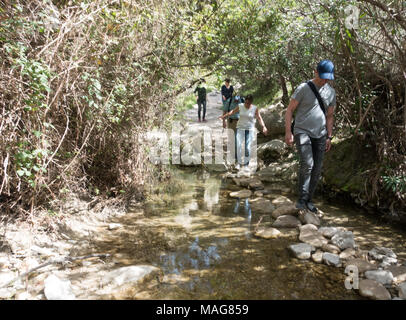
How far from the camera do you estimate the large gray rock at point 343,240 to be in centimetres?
370

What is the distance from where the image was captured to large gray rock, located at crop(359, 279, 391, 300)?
2.73 m

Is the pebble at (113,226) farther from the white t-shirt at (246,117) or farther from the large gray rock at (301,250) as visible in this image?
the white t-shirt at (246,117)

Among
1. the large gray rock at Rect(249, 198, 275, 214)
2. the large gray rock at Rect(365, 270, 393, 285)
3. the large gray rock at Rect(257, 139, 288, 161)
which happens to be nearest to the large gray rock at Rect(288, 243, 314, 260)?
the large gray rock at Rect(365, 270, 393, 285)

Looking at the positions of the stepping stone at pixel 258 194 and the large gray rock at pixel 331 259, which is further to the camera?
the stepping stone at pixel 258 194

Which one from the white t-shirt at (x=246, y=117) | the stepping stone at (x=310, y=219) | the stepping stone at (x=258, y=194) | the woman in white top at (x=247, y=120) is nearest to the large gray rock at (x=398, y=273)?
the stepping stone at (x=310, y=219)

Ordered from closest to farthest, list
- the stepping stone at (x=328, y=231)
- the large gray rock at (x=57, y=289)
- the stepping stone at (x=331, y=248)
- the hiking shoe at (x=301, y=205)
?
the large gray rock at (x=57, y=289) < the stepping stone at (x=331, y=248) < the stepping stone at (x=328, y=231) < the hiking shoe at (x=301, y=205)

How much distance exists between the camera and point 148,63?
4.81m

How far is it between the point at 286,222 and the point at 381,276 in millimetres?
1527

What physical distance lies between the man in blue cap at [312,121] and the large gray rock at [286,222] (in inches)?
14.9

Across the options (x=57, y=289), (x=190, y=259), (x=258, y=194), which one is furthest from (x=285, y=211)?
(x=57, y=289)

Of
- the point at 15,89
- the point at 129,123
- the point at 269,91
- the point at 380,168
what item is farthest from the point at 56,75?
the point at 269,91

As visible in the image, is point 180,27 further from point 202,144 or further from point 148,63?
point 202,144

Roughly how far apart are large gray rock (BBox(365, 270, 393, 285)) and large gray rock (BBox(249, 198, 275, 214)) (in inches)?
81.3

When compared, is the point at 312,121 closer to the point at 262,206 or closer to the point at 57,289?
the point at 262,206
